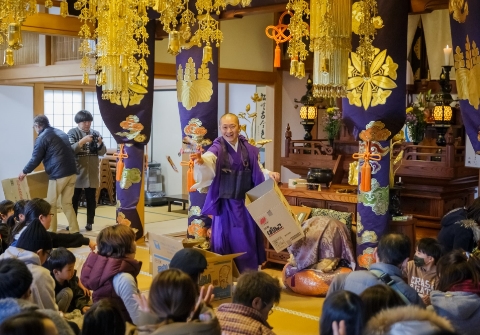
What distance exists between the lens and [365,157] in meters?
5.89

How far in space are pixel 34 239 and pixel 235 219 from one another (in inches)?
87.9

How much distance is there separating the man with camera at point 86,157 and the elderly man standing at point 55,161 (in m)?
0.36

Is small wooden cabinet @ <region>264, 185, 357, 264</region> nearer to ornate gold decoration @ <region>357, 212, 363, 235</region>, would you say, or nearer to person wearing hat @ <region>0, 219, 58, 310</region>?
ornate gold decoration @ <region>357, 212, 363, 235</region>

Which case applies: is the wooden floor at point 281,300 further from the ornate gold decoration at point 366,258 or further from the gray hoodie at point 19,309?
the gray hoodie at point 19,309

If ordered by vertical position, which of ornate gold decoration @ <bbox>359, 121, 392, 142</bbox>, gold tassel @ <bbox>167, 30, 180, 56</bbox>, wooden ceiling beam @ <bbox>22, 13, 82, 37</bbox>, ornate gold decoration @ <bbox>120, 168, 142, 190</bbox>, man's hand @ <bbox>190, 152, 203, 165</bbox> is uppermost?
wooden ceiling beam @ <bbox>22, 13, 82, 37</bbox>

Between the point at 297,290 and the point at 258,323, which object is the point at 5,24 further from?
the point at 297,290

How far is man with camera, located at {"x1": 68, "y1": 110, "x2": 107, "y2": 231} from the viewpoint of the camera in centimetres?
855

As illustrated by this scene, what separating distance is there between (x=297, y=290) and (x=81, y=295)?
2364 mm

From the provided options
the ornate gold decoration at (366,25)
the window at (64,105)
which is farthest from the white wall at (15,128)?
A: the ornate gold decoration at (366,25)

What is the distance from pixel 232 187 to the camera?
5562 mm

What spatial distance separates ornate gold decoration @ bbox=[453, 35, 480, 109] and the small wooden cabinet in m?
1.73

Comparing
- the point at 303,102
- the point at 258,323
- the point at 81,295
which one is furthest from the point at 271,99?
the point at 258,323

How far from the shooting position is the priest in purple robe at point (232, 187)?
554 centimetres

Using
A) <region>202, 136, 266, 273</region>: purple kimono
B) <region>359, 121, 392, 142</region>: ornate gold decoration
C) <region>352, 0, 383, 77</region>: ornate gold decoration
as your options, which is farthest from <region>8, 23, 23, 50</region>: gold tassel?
<region>359, 121, 392, 142</region>: ornate gold decoration
